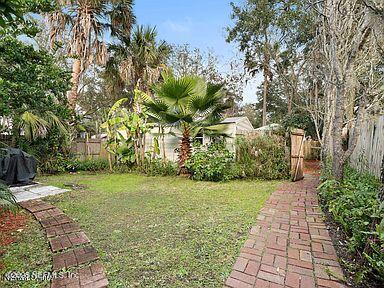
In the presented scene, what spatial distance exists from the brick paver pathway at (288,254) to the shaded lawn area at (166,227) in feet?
0.54

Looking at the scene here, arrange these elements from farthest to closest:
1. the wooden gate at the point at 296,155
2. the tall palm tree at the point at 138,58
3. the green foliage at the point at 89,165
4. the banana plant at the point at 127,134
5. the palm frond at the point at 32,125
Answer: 1. the tall palm tree at the point at 138,58
2. the green foliage at the point at 89,165
3. the banana plant at the point at 127,134
4. the palm frond at the point at 32,125
5. the wooden gate at the point at 296,155

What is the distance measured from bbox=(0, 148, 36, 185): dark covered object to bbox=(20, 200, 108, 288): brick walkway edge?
2626 mm

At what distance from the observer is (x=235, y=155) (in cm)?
730

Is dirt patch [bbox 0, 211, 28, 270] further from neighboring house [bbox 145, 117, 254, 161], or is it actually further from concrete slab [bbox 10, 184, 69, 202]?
neighboring house [bbox 145, 117, 254, 161]

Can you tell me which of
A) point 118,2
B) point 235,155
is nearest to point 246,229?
point 235,155

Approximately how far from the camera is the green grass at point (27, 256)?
6.72 ft

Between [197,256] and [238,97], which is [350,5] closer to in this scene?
[197,256]

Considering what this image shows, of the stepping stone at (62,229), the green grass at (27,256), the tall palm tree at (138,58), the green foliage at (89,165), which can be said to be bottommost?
the green grass at (27,256)

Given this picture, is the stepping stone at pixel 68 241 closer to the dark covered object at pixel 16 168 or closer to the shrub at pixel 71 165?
the dark covered object at pixel 16 168

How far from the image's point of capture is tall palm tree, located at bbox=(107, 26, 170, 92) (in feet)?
33.9

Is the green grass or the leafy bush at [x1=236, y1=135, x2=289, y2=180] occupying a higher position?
the leafy bush at [x1=236, y1=135, x2=289, y2=180]

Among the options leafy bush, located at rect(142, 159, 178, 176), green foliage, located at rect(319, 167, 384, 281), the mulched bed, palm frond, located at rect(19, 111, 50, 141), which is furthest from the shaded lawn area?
palm frond, located at rect(19, 111, 50, 141)

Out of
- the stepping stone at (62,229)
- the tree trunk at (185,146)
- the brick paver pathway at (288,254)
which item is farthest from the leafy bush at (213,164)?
the stepping stone at (62,229)

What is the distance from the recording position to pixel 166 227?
3309 millimetres
